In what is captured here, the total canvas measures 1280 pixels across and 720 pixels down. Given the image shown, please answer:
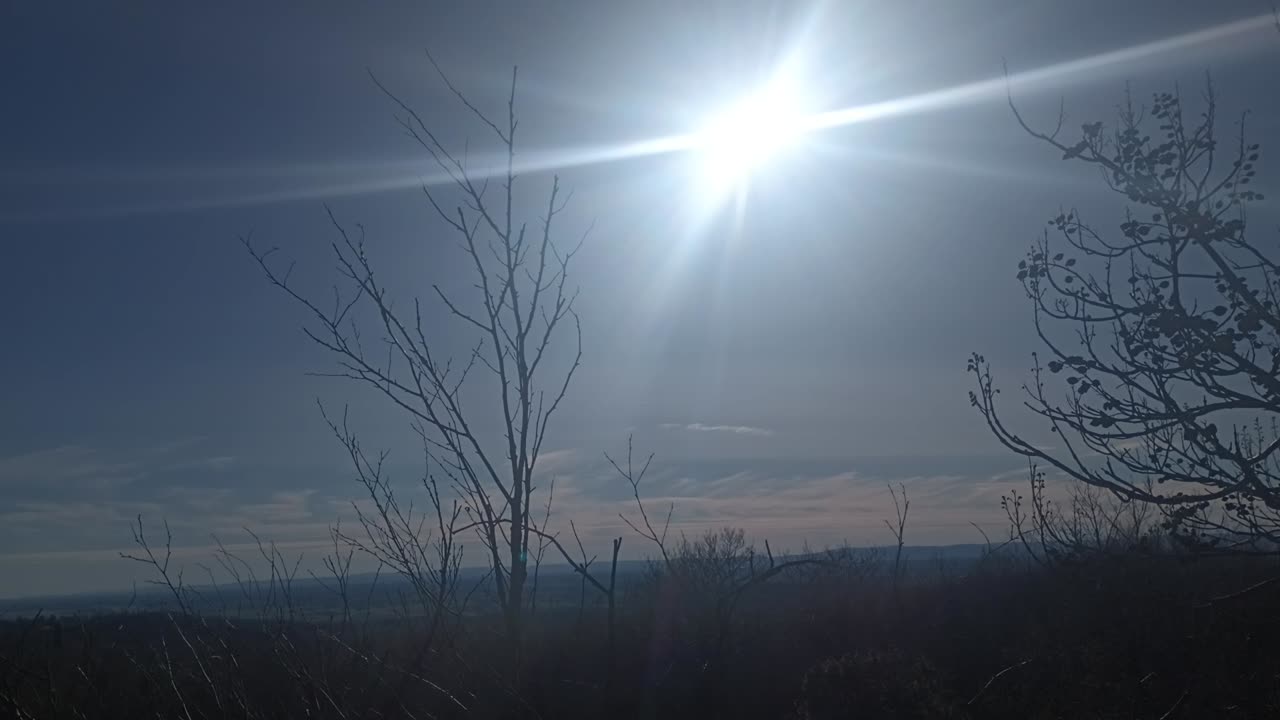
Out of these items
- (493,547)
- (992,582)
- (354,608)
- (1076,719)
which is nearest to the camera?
(493,547)

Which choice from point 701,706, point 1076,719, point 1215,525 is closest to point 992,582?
point 701,706

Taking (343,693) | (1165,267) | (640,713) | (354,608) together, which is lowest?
(640,713)

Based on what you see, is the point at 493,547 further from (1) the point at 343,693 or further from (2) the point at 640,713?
(2) the point at 640,713

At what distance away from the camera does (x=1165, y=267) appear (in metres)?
3.99

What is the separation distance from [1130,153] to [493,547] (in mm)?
3223

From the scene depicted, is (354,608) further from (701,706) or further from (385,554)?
(701,706)

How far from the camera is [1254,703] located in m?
9.09

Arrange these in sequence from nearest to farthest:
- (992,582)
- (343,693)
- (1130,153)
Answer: (343,693) → (1130,153) → (992,582)

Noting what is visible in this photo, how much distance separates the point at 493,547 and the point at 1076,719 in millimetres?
9581

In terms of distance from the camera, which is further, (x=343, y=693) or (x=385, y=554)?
(x=385, y=554)

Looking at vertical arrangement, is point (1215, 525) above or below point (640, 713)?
above

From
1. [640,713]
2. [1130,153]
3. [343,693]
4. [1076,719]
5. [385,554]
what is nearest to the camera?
[343,693]

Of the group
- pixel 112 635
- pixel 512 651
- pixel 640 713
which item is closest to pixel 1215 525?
pixel 512 651

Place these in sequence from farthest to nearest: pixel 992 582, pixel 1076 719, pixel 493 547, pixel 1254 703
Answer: pixel 992 582 → pixel 1076 719 → pixel 1254 703 → pixel 493 547
